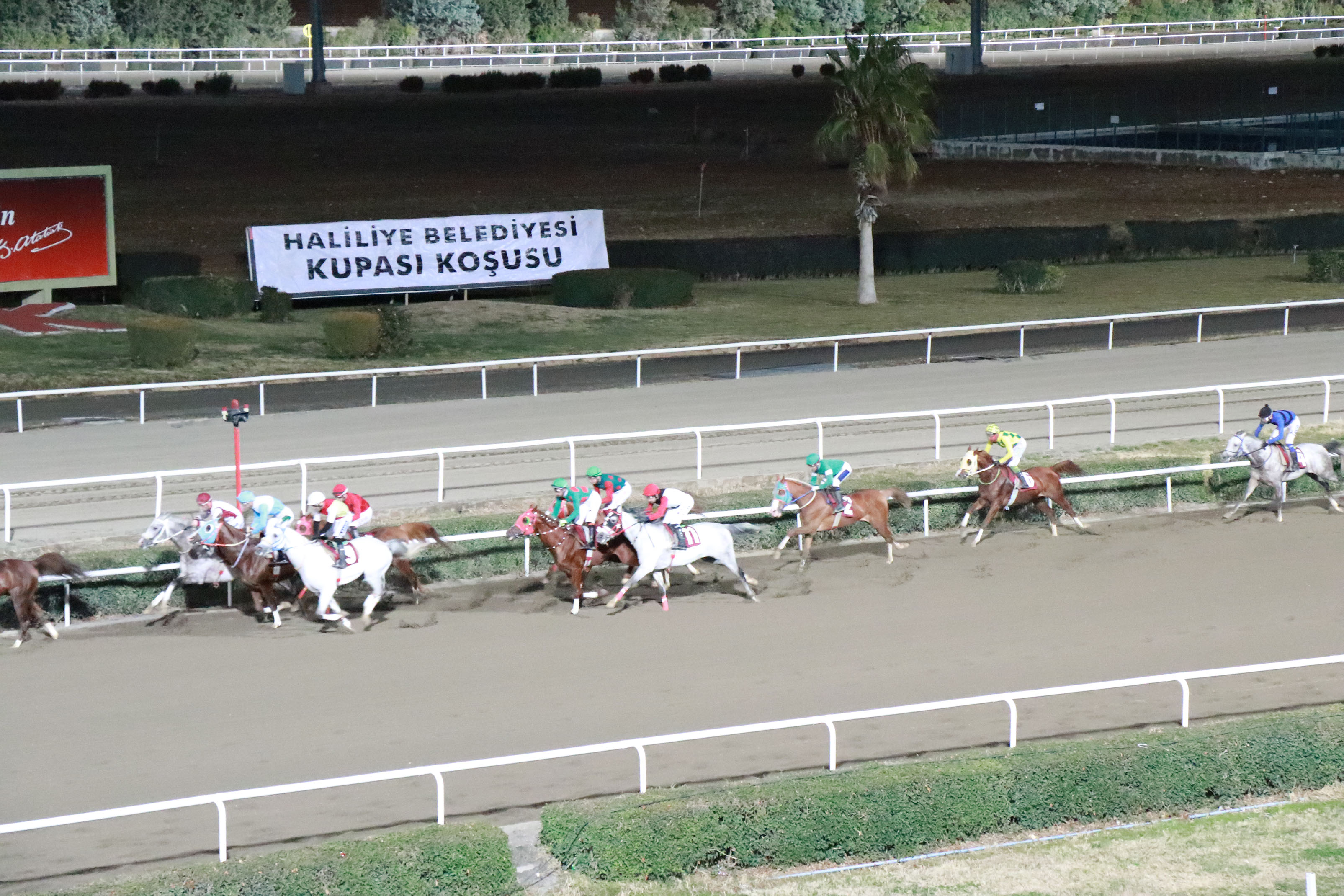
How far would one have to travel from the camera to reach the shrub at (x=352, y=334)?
19641 mm

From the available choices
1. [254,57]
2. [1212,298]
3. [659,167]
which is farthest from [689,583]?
[254,57]

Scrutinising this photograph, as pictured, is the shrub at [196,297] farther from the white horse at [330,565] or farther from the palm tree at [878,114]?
the white horse at [330,565]

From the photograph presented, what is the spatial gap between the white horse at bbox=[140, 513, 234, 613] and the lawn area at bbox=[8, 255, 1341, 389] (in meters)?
7.61

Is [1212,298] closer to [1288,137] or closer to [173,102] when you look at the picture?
[1288,137]

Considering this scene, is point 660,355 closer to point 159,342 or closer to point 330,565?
point 159,342

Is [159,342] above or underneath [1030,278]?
underneath

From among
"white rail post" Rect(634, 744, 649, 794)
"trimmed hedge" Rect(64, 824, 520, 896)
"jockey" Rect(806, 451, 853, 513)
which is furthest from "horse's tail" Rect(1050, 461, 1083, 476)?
"trimmed hedge" Rect(64, 824, 520, 896)

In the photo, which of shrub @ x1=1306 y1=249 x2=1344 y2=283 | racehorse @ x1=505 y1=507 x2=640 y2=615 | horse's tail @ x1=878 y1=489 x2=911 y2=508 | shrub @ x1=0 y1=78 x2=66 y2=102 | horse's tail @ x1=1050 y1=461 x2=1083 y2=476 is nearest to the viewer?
racehorse @ x1=505 y1=507 x2=640 y2=615

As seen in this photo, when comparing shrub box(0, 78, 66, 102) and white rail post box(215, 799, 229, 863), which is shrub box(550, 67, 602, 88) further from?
white rail post box(215, 799, 229, 863)

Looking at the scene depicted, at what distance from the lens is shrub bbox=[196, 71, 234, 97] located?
40.2 meters

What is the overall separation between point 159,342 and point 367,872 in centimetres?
1303

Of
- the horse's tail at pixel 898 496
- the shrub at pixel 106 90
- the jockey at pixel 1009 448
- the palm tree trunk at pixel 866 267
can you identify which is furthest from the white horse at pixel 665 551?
the shrub at pixel 106 90

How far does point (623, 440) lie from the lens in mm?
13883

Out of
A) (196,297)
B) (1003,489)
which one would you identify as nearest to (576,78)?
(196,297)
